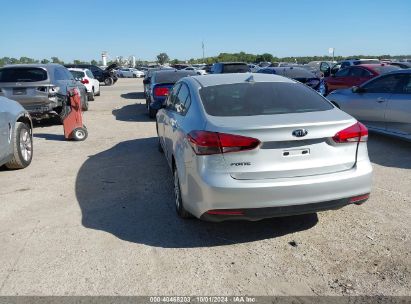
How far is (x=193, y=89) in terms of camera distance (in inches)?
181

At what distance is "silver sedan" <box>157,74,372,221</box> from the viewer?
3.51 m

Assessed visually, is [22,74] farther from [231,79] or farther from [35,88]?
[231,79]

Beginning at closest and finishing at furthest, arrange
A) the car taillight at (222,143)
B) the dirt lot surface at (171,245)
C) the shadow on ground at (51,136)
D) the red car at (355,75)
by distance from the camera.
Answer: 1. the dirt lot surface at (171,245)
2. the car taillight at (222,143)
3. the shadow on ground at (51,136)
4. the red car at (355,75)

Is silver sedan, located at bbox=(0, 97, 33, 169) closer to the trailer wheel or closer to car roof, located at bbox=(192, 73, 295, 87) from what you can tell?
the trailer wheel

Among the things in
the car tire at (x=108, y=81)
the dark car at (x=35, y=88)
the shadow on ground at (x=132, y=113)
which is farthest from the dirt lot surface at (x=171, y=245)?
the car tire at (x=108, y=81)

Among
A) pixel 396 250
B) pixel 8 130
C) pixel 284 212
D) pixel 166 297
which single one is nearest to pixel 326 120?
pixel 284 212

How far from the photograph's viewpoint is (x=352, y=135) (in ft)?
12.3

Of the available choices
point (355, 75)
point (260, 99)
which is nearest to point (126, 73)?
point (355, 75)

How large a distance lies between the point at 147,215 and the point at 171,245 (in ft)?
2.70

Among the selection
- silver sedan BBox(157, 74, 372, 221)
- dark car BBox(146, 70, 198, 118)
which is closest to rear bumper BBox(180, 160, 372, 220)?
silver sedan BBox(157, 74, 372, 221)

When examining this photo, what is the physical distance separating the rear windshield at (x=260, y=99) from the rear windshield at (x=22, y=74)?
7254 mm

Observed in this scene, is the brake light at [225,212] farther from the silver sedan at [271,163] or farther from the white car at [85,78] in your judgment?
the white car at [85,78]

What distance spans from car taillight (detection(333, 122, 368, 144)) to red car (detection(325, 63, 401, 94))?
34.5ft

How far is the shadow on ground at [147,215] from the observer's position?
4.05 metres
